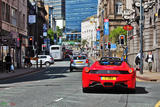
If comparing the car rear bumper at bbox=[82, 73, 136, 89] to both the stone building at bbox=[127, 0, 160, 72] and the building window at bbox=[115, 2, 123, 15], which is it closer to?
the stone building at bbox=[127, 0, 160, 72]

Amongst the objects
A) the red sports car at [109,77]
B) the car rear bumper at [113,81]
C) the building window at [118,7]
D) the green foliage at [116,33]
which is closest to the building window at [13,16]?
the red sports car at [109,77]

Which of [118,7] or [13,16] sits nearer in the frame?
[13,16]

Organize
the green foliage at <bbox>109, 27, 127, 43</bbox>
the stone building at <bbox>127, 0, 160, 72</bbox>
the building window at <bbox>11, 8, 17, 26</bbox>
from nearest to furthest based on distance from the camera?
the stone building at <bbox>127, 0, 160, 72</bbox> < the building window at <bbox>11, 8, 17, 26</bbox> < the green foliage at <bbox>109, 27, 127, 43</bbox>

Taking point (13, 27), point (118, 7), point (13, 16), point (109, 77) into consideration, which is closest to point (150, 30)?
point (13, 27)

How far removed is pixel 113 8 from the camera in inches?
3967

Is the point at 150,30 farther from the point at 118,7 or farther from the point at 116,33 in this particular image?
the point at 118,7

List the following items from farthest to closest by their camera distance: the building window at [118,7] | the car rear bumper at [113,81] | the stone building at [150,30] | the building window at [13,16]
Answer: the building window at [118,7] < the building window at [13,16] < the stone building at [150,30] < the car rear bumper at [113,81]

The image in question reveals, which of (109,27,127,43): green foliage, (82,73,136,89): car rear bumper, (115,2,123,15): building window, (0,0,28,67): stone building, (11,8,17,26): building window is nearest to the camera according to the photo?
(82,73,136,89): car rear bumper

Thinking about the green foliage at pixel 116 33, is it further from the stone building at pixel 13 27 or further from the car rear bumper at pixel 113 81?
the car rear bumper at pixel 113 81

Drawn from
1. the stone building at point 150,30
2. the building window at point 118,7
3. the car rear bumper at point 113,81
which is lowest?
the car rear bumper at point 113,81

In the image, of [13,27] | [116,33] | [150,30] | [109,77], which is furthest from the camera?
[116,33]

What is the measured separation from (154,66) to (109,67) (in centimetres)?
2085

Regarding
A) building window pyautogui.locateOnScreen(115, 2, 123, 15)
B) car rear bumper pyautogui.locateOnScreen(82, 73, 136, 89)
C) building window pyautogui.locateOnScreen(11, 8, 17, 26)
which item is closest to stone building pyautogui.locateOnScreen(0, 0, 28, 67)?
building window pyautogui.locateOnScreen(11, 8, 17, 26)

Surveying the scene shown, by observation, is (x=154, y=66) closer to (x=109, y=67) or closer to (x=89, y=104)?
(x=109, y=67)
